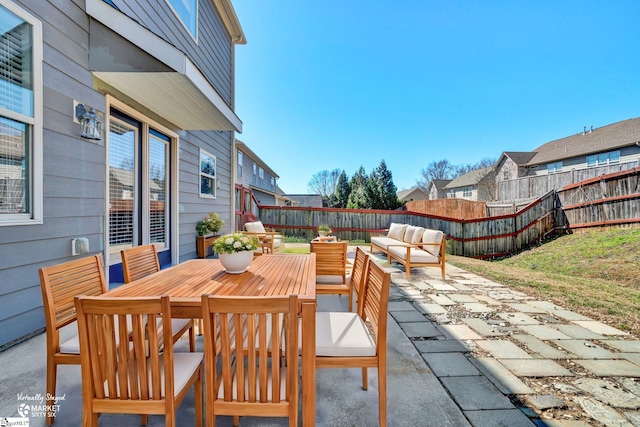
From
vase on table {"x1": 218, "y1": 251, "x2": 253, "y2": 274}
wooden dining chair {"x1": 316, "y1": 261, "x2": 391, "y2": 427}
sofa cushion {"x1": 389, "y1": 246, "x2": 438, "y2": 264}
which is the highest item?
vase on table {"x1": 218, "y1": 251, "x2": 253, "y2": 274}

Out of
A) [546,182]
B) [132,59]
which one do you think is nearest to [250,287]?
[132,59]

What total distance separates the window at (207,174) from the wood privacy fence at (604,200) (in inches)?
402

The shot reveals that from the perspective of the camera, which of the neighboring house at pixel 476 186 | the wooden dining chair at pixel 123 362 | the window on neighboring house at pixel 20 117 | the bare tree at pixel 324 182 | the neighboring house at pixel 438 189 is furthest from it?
the bare tree at pixel 324 182

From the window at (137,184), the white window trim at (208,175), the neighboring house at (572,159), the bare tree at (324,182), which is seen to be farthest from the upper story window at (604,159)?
the bare tree at (324,182)

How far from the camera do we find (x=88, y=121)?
262cm

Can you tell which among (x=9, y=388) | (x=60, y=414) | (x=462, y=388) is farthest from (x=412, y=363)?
(x=9, y=388)

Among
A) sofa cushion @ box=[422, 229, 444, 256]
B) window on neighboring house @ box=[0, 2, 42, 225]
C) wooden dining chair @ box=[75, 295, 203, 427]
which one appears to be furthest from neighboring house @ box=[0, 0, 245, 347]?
sofa cushion @ box=[422, 229, 444, 256]

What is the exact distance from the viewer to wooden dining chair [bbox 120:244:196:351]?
6.08ft

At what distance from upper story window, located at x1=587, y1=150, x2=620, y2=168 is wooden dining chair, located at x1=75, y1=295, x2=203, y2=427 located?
21.4 m

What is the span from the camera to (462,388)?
5.56 ft

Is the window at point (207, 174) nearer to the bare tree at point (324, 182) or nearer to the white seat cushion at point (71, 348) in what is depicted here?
the white seat cushion at point (71, 348)

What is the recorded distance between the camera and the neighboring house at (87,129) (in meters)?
2.04

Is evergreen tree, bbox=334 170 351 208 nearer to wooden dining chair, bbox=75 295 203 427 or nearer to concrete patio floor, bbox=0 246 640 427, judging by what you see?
concrete patio floor, bbox=0 246 640 427

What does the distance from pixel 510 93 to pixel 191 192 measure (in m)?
18.3
